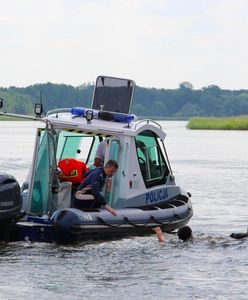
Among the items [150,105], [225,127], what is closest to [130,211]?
[225,127]

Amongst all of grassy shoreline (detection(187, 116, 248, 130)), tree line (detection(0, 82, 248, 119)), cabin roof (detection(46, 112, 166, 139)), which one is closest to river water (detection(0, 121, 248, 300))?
cabin roof (detection(46, 112, 166, 139))

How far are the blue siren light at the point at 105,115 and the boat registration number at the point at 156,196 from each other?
1.40m

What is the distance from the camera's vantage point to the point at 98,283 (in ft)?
43.8

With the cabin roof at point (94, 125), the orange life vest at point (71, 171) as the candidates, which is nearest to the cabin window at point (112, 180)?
the cabin roof at point (94, 125)

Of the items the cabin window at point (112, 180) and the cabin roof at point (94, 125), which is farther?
the cabin window at point (112, 180)

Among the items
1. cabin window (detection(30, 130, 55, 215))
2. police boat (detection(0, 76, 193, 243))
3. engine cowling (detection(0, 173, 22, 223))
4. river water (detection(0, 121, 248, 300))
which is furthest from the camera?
cabin window (detection(30, 130, 55, 215))

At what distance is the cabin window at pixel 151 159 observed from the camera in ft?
57.2

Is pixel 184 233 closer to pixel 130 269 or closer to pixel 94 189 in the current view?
pixel 94 189

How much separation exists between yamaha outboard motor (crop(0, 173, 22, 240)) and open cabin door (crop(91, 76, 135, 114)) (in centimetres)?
333

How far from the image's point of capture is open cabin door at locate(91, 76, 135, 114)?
17.7 metres

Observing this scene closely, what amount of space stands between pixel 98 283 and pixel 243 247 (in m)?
A: 4.15

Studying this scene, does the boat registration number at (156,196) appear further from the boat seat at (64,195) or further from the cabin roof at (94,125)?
the boat seat at (64,195)

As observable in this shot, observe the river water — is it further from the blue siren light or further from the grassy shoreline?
the grassy shoreline

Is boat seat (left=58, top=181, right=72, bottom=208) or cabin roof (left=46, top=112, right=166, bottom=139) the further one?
cabin roof (left=46, top=112, right=166, bottom=139)
